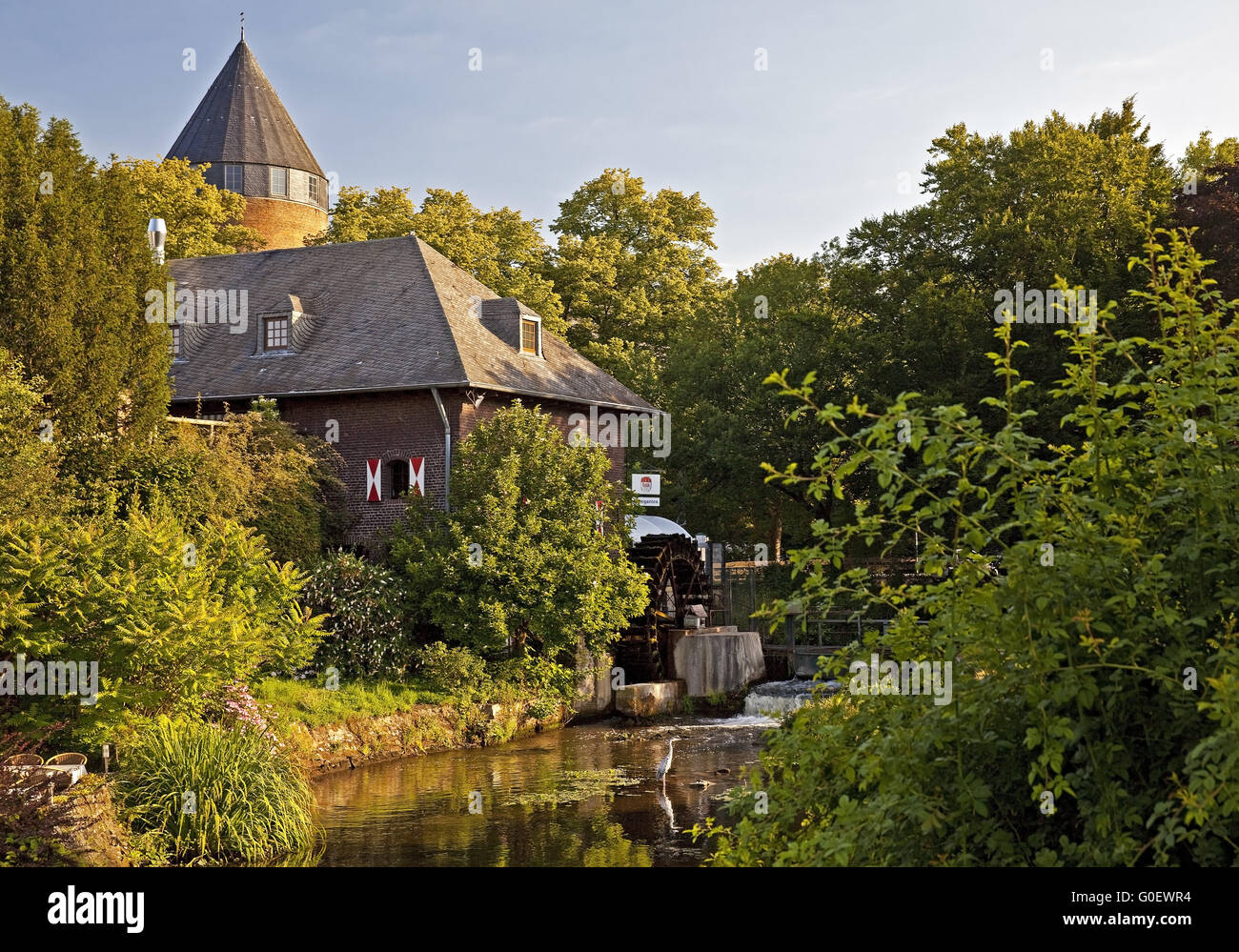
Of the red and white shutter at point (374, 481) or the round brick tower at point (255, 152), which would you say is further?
the round brick tower at point (255, 152)

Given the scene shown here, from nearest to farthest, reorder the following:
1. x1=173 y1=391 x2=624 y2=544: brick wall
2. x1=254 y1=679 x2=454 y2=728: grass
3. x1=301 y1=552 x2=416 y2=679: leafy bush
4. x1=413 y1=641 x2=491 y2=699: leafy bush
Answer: x1=254 y1=679 x2=454 y2=728: grass → x1=301 y1=552 x2=416 y2=679: leafy bush → x1=413 y1=641 x2=491 y2=699: leafy bush → x1=173 y1=391 x2=624 y2=544: brick wall

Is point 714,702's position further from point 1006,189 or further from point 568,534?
point 1006,189

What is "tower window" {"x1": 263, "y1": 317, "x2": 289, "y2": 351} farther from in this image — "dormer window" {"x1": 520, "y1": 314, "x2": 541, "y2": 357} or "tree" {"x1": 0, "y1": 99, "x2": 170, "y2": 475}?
"tree" {"x1": 0, "y1": 99, "x2": 170, "y2": 475}

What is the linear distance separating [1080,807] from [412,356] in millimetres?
23399

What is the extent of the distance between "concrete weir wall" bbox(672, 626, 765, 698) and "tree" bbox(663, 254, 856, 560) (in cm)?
594

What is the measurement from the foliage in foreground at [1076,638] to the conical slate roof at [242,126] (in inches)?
2027

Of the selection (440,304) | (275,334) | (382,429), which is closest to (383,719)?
(382,429)

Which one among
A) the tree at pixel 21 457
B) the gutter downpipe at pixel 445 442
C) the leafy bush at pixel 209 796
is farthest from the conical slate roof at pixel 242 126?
the leafy bush at pixel 209 796

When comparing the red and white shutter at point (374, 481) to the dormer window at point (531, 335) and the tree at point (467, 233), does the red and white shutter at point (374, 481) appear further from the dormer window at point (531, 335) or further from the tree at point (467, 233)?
the tree at point (467, 233)

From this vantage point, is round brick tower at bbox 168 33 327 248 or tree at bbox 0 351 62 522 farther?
round brick tower at bbox 168 33 327 248

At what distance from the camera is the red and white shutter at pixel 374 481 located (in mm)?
25391

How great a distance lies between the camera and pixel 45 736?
11953 millimetres

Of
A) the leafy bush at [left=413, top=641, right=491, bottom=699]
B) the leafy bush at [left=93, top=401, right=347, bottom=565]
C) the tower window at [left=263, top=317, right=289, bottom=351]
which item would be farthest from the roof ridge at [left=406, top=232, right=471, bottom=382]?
the leafy bush at [left=413, top=641, right=491, bottom=699]

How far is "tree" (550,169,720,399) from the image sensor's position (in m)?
42.2
